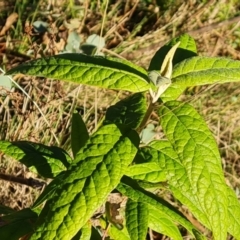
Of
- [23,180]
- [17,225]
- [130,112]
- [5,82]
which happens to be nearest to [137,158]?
[130,112]

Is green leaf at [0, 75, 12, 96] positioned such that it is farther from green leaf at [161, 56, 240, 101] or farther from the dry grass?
green leaf at [161, 56, 240, 101]

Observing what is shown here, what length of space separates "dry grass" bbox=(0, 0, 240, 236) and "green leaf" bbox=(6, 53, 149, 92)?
1.04 m

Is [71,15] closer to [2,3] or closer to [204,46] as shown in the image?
[2,3]

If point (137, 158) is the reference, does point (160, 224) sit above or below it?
below

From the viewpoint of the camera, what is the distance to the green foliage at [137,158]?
1.19m

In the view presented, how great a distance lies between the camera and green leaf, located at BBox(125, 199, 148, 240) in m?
1.41

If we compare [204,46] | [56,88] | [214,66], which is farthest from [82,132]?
[204,46]

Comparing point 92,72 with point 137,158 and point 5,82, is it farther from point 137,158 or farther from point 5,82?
point 5,82

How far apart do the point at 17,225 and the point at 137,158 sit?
43 cm

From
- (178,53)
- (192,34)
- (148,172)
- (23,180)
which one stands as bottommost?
(23,180)

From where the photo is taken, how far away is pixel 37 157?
1621mm

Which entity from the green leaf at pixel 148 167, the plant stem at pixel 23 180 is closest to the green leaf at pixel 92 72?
the green leaf at pixel 148 167

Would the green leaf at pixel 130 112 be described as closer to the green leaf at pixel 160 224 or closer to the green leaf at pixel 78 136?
the green leaf at pixel 78 136

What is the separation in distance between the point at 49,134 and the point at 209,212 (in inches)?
66.9
